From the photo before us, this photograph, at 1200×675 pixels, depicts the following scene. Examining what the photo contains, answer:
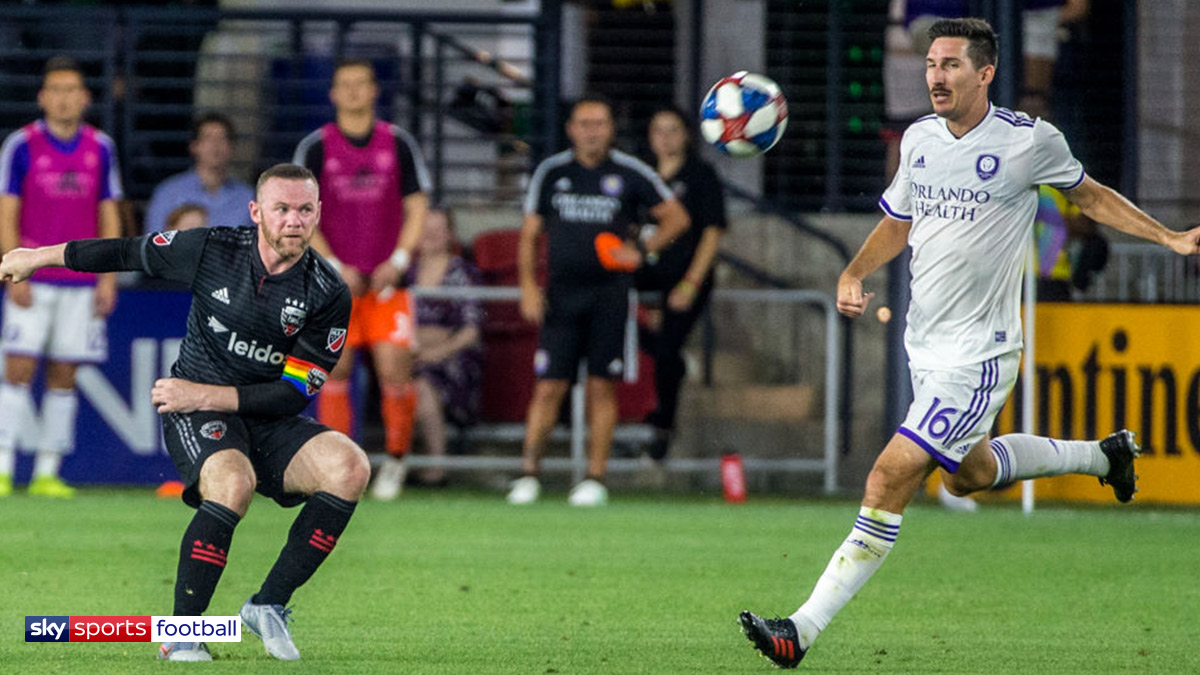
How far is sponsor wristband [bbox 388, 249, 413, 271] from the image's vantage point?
12.2 m

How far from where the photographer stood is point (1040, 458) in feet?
24.6

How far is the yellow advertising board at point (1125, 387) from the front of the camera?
42.7 ft

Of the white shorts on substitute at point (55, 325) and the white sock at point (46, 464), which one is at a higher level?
the white shorts on substitute at point (55, 325)

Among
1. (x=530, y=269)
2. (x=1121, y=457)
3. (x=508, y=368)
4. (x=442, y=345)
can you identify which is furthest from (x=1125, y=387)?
(x=1121, y=457)

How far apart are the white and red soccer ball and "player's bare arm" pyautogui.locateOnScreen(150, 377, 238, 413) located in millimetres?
2631

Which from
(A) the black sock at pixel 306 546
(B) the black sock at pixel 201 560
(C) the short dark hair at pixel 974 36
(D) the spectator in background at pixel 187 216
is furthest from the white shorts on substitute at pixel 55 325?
(C) the short dark hair at pixel 974 36

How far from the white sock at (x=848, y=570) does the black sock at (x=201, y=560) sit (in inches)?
74.1

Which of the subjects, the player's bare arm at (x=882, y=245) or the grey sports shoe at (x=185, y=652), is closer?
the grey sports shoe at (x=185, y=652)

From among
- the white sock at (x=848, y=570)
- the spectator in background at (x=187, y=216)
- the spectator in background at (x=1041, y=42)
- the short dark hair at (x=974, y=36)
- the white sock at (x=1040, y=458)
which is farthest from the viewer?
the spectator in background at (x=1041, y=42)

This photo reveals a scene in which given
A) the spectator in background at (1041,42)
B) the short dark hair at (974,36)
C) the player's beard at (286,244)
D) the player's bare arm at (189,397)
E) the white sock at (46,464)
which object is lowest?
the white sock at (46,464)

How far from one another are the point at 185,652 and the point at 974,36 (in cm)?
341

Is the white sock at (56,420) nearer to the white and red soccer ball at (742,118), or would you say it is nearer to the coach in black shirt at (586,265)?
the coach in black shirt at (586,265)

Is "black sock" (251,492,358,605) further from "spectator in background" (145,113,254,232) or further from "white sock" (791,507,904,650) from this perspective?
"spectator in background" (145,113,254,232)

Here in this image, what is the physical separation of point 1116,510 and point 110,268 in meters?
8.11
